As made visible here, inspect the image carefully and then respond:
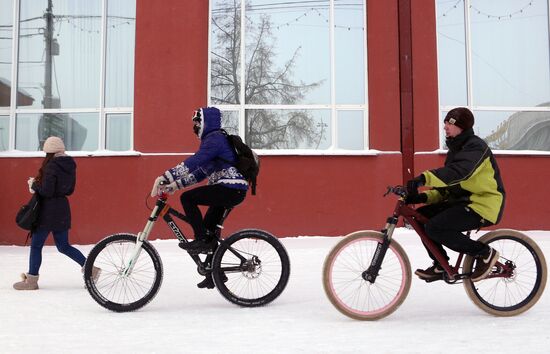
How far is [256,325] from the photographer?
441 centimetres

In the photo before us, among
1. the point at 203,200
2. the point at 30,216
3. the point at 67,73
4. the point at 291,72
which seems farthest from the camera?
the point at 67,73

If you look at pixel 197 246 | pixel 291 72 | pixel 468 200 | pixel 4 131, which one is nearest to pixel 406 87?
pixel 291 72

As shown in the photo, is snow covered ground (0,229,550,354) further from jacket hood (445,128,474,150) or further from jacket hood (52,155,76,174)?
jacket hood (445,128,474,150)

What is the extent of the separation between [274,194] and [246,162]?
420cm

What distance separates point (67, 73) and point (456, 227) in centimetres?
791

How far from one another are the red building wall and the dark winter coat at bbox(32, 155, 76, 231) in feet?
10.7

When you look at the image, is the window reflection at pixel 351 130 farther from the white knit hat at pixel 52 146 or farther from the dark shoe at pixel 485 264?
the dark shoe at pixel 485 264

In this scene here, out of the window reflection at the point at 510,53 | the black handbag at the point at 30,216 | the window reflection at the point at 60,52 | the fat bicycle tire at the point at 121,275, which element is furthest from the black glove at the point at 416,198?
the window reflection at the point at 60,52

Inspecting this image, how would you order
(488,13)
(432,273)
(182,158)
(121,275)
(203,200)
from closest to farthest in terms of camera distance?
1. (432,273)
2. (121,275)
3. (203,200)
4. (182,158)
5. (488,13)

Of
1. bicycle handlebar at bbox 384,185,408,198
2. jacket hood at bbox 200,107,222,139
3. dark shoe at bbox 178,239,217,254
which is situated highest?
jacket hood at bbox 200,107,222,139

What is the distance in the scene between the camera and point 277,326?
14.4ft

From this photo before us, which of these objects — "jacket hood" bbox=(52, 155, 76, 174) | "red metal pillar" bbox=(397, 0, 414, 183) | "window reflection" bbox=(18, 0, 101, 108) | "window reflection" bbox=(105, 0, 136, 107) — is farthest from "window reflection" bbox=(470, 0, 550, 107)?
"jacket hood" bbox=(52, 155, 76, 174)

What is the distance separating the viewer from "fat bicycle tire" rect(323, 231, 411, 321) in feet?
14.8

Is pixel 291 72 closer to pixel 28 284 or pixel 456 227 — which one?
pixel 28 284
